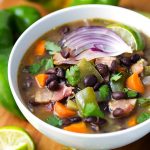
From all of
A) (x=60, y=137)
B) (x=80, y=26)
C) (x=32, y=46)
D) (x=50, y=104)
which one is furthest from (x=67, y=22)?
(x=60, y=137)

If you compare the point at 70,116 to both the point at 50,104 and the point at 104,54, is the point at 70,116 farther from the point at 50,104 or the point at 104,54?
the point at 104,54

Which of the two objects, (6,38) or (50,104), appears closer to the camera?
(50,104)

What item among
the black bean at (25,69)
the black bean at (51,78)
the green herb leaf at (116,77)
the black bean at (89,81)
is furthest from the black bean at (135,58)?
the black bean at (25,69)

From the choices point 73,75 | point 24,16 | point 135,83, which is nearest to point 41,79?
point 73,75

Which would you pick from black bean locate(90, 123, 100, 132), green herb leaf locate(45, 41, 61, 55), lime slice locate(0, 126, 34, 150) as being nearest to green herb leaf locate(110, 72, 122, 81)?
black bean locate(90, 123, 100, 132)

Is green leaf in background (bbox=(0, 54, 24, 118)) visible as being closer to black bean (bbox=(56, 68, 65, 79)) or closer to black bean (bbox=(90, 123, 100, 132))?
black bean (bbox=(56, 68, 65, 79))

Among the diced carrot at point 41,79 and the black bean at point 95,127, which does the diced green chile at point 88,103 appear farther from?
the diced carrot at point 41,79

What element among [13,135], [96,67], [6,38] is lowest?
[13,135]
